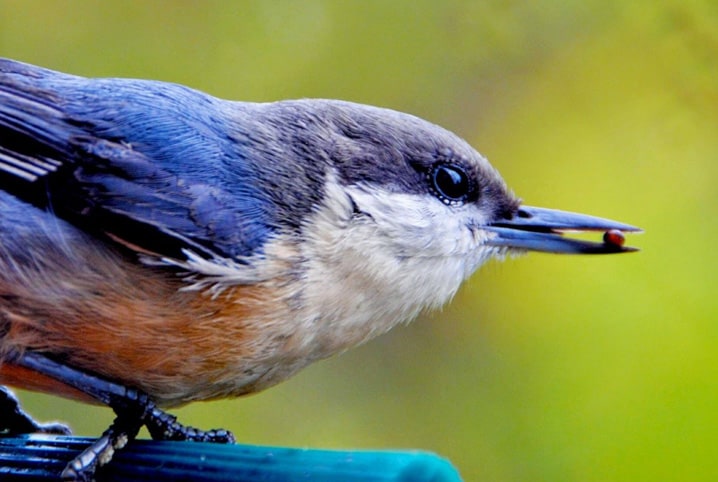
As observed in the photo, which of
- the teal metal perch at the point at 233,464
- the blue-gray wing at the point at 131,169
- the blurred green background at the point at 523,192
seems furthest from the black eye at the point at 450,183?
the teal metal perch at the point at 233,464

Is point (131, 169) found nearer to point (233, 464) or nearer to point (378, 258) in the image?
point (378, 258)

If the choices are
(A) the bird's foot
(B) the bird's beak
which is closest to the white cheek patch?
(B) the bird's beak

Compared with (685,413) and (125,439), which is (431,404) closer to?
(685,413)

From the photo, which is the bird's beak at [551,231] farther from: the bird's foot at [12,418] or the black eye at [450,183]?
the bird's foot at [12,418]

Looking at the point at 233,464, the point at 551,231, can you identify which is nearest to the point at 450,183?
the point at 551,231

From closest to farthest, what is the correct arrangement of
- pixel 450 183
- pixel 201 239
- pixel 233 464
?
pixel 233 464 < pixel 201 239 < pixel 450 183

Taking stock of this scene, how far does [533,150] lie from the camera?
3059 mm

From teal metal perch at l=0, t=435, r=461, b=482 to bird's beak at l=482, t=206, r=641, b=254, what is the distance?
2.91ft

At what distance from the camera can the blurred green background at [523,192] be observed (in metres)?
2.72

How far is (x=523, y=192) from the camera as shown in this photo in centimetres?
307

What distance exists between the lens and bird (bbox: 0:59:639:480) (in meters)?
2.06

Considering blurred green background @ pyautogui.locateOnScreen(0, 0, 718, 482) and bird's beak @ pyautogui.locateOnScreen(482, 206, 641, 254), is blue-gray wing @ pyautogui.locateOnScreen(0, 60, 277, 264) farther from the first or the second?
blurred green background @ pyautogui.locateOnScreen(0, 0, 718, 482)

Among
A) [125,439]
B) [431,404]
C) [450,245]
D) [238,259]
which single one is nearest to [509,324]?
[431,404]

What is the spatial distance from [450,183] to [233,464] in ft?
3.14
